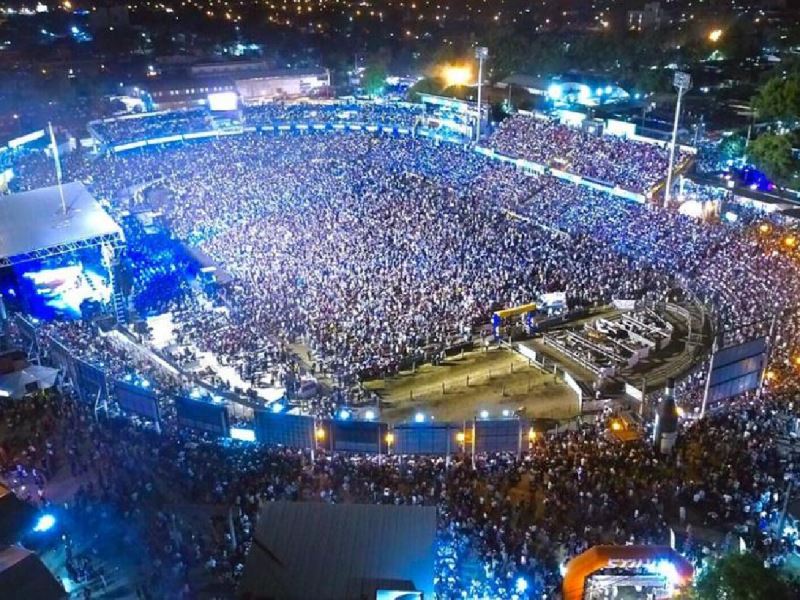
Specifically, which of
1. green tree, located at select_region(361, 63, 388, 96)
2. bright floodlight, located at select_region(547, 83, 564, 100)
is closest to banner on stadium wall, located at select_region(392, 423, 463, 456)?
bright floodlight, located at select_region(547, 83, 564, 100)

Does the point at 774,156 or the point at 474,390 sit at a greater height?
the point at 774,156

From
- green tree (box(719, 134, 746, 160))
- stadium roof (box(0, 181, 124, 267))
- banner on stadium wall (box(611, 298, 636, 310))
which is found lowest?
banner on stadium wall (box(611, 298, 636, 310))

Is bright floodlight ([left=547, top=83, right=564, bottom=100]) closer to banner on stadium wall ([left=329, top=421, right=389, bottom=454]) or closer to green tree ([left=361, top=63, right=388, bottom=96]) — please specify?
green tree ([left=361, top=63, right=388, bottom=96])

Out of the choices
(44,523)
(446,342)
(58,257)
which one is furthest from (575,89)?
(44,523)

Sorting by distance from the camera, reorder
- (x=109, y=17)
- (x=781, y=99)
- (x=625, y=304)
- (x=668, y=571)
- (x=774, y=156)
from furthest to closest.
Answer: (x=109, y=17)
(x=781, y=99)
(x=774, y=156)
(x=625, y=304)
(x=668, y=571)

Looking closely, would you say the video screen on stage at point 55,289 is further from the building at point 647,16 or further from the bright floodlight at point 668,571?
the building at point 647,16

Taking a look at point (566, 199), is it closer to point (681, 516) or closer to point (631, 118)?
point (631, 118)

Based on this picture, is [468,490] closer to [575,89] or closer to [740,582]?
[740,582]
